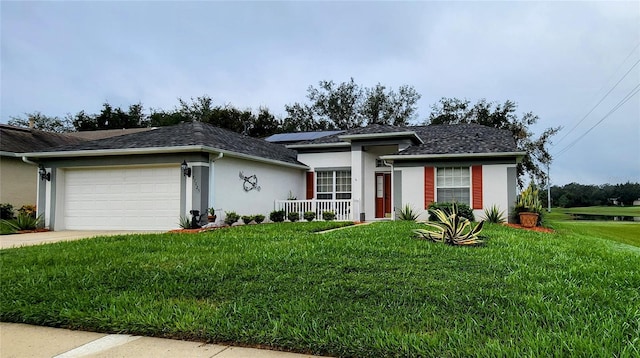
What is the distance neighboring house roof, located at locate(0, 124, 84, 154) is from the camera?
16.6 m

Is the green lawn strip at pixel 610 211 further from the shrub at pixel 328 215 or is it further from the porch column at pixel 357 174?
the shrub at pixel 328 215

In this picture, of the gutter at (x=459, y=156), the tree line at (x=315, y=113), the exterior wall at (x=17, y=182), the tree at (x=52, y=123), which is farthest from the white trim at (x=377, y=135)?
the tree at (x=52, y=123)

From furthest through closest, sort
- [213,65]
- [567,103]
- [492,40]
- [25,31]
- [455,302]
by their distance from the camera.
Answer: [567,103], [213,65], [492,40], [25,31], [455,302]

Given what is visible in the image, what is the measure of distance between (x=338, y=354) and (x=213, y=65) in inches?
807

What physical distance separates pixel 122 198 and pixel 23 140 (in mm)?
8983

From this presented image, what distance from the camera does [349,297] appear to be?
13.6 ft

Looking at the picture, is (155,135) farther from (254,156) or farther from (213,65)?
(213,65)

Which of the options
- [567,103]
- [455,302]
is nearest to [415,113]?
[567,103]

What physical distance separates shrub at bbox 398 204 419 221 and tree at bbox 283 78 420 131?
23.0 meters

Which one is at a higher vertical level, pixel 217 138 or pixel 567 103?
pixel 567 103

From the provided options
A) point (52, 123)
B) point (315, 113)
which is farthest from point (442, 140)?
point (52, 123)

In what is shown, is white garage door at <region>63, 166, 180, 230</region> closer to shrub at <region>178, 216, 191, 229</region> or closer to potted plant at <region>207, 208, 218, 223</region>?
shrub at <region>178, 216, 191, 229</region>

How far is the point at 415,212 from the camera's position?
14906mm

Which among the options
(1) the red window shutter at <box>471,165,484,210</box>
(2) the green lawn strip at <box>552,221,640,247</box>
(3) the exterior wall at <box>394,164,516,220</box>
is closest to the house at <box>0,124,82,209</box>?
(3) the exterior wall at <box>394,164,516,220</box>
